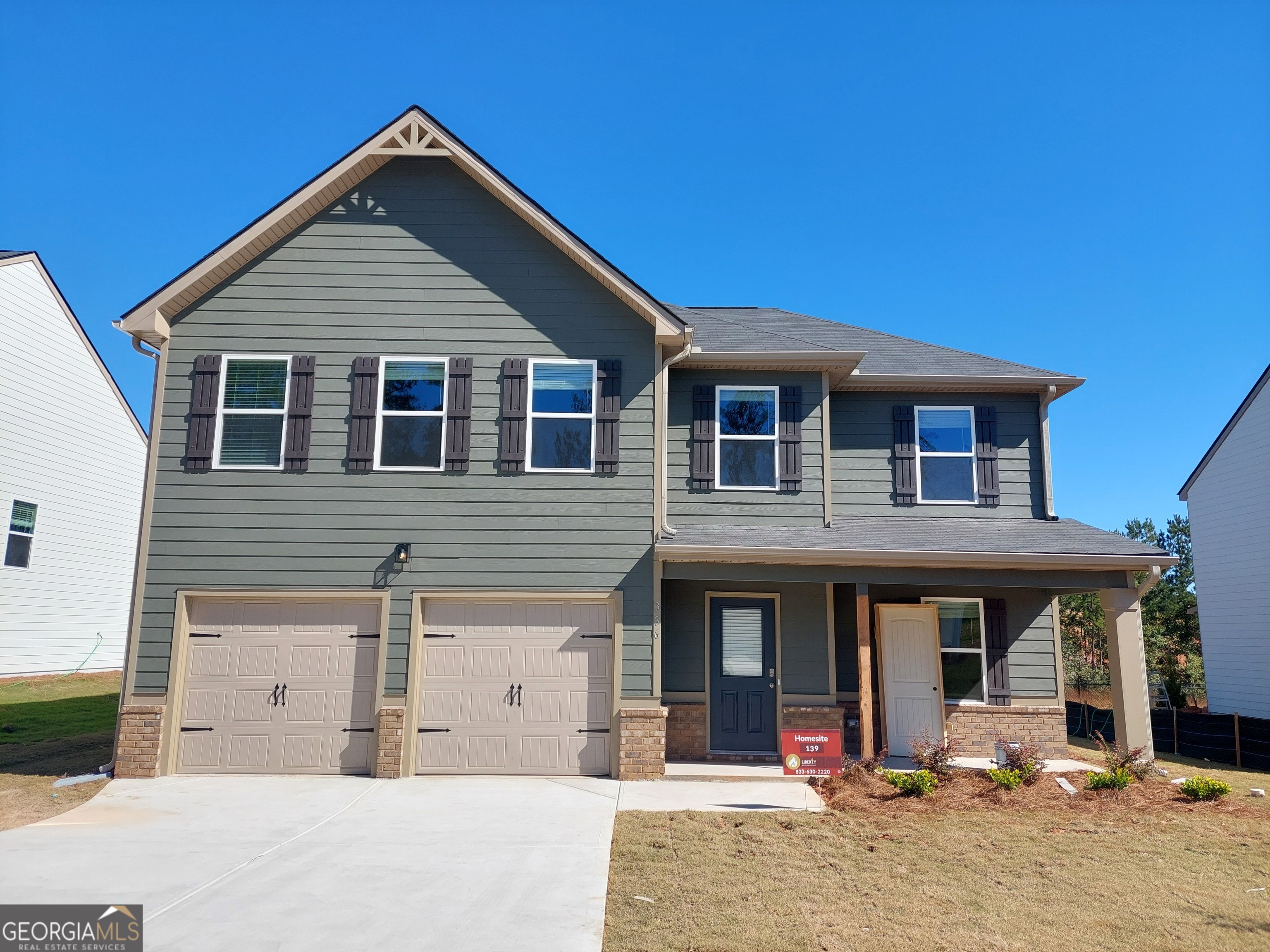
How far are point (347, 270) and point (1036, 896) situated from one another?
9896 mm

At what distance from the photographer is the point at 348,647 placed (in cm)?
1005

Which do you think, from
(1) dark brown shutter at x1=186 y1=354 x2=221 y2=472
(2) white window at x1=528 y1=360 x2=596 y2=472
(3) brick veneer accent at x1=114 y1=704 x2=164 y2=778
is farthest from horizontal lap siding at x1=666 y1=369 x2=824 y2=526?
(3) brick veneer accent at x1=114 y1=704 x2=164 y2=778

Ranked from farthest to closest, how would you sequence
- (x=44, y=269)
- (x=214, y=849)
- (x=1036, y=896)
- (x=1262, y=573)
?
(x=44, y=269) → (x=1262, y=573) → (x=214, y=849) → (x=1036, y=896)

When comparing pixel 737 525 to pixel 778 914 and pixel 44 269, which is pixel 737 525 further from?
pixel 44 269

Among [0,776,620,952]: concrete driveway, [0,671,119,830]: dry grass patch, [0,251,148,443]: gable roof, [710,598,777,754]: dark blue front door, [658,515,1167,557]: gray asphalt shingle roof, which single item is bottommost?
[0,776,620,952]: concrete driveway

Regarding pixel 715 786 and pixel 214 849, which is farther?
pixel 715 786

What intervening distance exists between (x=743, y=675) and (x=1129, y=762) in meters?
4.53

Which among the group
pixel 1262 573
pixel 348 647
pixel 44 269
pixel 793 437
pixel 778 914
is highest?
pixel 44 269

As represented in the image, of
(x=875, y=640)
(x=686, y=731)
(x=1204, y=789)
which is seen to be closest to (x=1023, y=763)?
(x=1204, y=789)

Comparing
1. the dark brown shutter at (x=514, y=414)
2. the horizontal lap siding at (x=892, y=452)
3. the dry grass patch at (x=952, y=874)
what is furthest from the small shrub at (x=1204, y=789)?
the dark brown shutter at (x=514, y=414)

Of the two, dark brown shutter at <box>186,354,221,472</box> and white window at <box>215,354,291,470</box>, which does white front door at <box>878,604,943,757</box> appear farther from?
dark brown shutter at <box>186,354,221,472</box>

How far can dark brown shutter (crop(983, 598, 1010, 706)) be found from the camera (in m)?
11.7

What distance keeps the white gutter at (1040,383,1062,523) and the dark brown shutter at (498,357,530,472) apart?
7400 mm

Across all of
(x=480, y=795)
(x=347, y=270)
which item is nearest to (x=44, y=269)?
(x=347, y=270)
